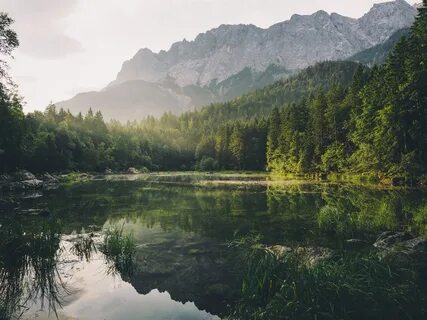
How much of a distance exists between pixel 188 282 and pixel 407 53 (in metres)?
44.5

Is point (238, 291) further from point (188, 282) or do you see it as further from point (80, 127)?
point (80, 127)

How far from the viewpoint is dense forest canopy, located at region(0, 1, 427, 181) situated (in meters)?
45.1

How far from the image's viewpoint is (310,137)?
84.2 metres

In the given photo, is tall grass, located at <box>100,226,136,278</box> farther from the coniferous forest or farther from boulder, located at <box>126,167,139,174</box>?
boulder, located at <box>126,167,139,174</box>

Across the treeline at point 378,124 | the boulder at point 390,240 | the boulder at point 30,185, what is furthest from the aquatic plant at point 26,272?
the boulder at point 30,185

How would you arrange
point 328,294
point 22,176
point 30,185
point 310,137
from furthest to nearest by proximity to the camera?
1. point 310,137
2. point 22,176
3. point 30,185
4. point 328,294

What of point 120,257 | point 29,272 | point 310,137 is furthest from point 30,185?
point 310,137

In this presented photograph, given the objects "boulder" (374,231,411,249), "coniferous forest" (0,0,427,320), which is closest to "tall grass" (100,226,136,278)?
"coniferous forest" (0,0,427,320)

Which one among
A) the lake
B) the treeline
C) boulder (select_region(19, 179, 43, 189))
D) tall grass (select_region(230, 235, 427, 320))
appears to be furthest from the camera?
boulder (select_region(19, 179, 43, 189))

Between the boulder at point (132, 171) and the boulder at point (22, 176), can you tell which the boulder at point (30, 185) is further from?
the boulder at point (132, 171)

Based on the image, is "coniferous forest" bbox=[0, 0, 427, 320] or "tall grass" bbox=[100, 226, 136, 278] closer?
"coniferous forest" bbox=[0, 0, 427, 320]

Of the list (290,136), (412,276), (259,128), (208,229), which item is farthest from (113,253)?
(259,128)

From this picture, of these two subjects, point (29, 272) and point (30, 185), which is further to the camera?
point (30, 185)

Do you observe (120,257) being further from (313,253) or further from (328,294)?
(328,294)
